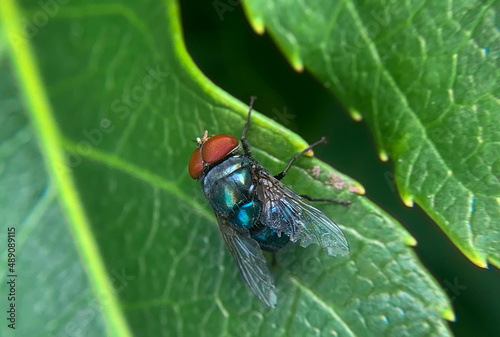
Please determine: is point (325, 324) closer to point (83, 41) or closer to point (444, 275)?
point (444, 275)

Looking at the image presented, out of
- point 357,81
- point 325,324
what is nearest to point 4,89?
point 357,81

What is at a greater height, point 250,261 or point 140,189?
point 140,189

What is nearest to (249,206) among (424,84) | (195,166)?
(195,166)

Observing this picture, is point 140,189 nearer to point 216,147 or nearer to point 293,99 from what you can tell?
point 216,147

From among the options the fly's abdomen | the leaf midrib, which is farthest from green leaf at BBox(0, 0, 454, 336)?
the fly's abdomen

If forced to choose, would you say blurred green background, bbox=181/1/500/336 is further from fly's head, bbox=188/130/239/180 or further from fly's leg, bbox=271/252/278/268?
fly's leg, bbox=271/252/278/268

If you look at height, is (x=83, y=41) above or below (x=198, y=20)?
below

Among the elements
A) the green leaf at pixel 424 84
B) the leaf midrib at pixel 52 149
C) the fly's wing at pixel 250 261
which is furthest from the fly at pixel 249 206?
the leaf midrib at pixel 52 149
